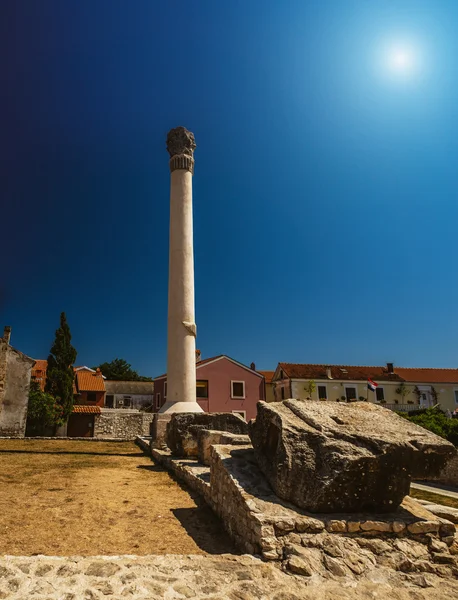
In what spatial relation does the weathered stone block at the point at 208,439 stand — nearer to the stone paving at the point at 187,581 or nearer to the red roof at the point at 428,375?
the stone paving at the point at 187,581

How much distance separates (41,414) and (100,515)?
2295 centimetres

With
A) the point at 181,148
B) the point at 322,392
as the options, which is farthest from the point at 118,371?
the point at 181,148

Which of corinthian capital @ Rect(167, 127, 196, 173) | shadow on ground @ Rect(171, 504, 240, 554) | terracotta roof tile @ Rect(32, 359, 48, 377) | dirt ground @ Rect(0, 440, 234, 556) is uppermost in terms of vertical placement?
corinthian capital @ Rect(167, 127, 196, 173)

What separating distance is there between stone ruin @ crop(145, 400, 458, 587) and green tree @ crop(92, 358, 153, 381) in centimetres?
6144

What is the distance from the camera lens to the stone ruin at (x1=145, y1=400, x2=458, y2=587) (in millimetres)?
3680

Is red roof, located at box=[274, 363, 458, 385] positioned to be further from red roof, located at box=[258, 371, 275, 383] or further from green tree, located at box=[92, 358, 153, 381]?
green tree, located at box=[92, 358, 153, 381]

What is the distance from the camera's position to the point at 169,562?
11.4 feet

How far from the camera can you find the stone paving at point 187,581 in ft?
9.71

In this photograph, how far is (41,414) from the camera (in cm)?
2550

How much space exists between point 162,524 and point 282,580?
220cm

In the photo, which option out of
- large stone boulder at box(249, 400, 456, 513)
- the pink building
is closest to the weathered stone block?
large stone boulder at box(249, 400, 456, 513)

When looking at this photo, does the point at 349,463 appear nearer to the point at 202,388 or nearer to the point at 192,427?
the point at 192,427

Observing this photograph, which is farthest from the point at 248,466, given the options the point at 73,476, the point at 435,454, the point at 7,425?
the point at 7,425

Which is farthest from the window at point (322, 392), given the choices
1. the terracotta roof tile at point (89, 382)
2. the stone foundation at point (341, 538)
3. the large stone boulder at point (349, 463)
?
the stone foundation at point (341, 538)
